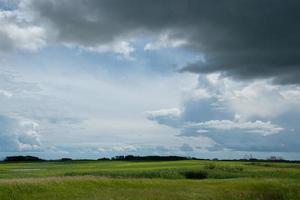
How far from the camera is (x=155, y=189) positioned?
42094 mm

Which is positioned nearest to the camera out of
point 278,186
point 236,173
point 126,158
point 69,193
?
point 69,193

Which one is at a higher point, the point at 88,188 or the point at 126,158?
the point at 126,158

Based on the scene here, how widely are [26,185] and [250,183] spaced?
21.3 metres

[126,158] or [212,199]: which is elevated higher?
[126,158]

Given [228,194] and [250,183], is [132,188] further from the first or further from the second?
[250,183]

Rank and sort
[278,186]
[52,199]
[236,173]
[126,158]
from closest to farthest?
[52,199]
[278,186]
[236,173]
[126,158]

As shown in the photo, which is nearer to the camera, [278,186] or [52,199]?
[52,199]

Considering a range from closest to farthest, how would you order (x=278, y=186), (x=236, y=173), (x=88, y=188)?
(x=88, y=188) < (x=278, y=186) < (x=236, y=173)

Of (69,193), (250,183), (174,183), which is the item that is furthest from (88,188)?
(250,183)

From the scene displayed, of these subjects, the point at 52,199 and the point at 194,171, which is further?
the point at 194,171

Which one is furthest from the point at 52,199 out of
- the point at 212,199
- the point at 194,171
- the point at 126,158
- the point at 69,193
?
the point at 126,158

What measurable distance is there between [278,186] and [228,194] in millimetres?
6988

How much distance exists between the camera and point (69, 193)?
128 ft

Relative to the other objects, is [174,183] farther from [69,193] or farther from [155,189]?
[69,193]
